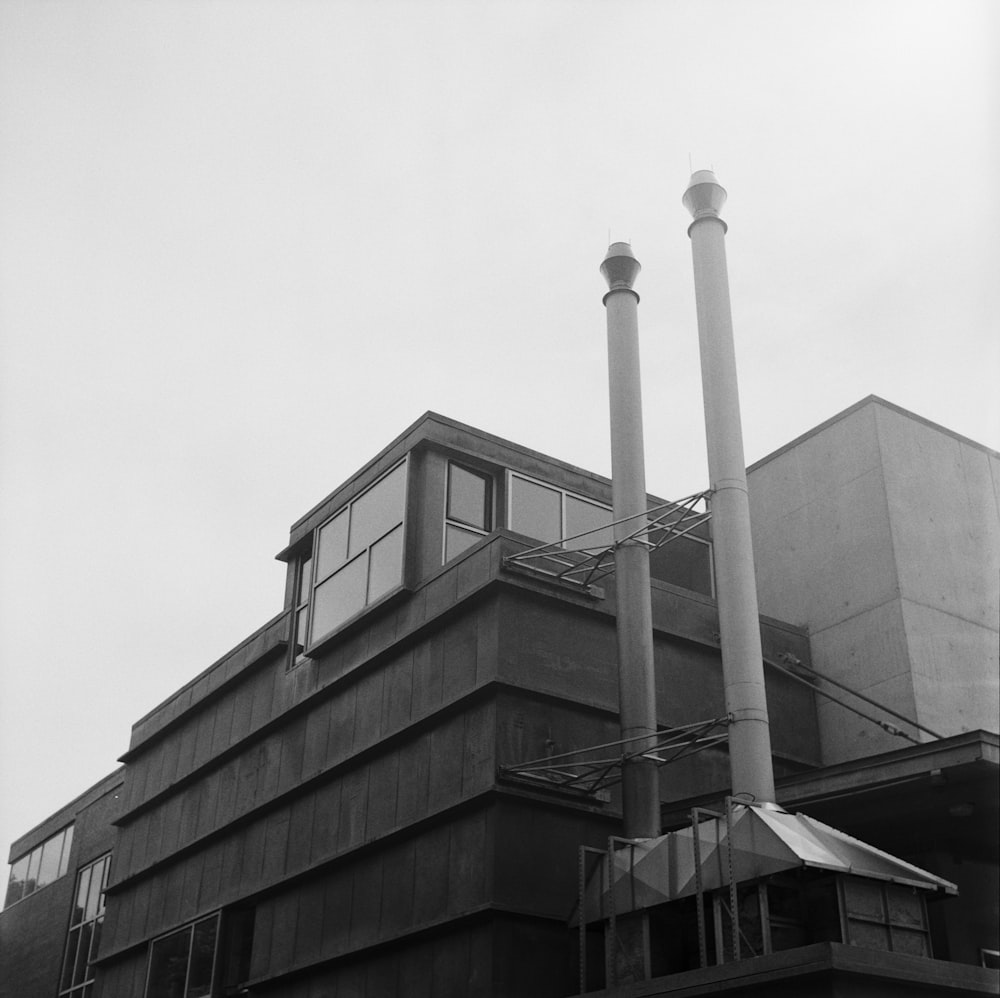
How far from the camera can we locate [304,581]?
28219 mm

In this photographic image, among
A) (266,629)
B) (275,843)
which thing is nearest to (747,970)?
(275,843)

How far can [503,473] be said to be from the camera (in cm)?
2483

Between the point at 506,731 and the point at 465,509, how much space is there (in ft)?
17.2

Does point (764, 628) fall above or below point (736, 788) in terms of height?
above

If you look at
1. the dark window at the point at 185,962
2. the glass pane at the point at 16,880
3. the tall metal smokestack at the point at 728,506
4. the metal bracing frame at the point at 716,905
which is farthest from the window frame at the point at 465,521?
the glass pane at the point at 16,880

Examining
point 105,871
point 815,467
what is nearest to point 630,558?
point 815,467

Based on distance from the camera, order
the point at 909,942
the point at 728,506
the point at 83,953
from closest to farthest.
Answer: the point at 909,942
the point at 728,506
the point at 83,953

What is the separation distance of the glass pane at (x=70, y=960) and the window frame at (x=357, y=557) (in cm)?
1601

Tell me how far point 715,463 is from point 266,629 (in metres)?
11.4

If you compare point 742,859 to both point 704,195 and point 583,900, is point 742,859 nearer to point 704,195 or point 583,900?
point 583,900

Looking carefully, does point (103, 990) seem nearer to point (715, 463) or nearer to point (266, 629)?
point (266, 629)

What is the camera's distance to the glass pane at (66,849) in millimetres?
40659

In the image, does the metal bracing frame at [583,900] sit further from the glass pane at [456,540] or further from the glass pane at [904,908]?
the glass pane at [456,540]

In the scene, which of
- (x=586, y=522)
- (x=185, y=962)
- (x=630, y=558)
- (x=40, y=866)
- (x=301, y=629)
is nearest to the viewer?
(x=630, y=558)
